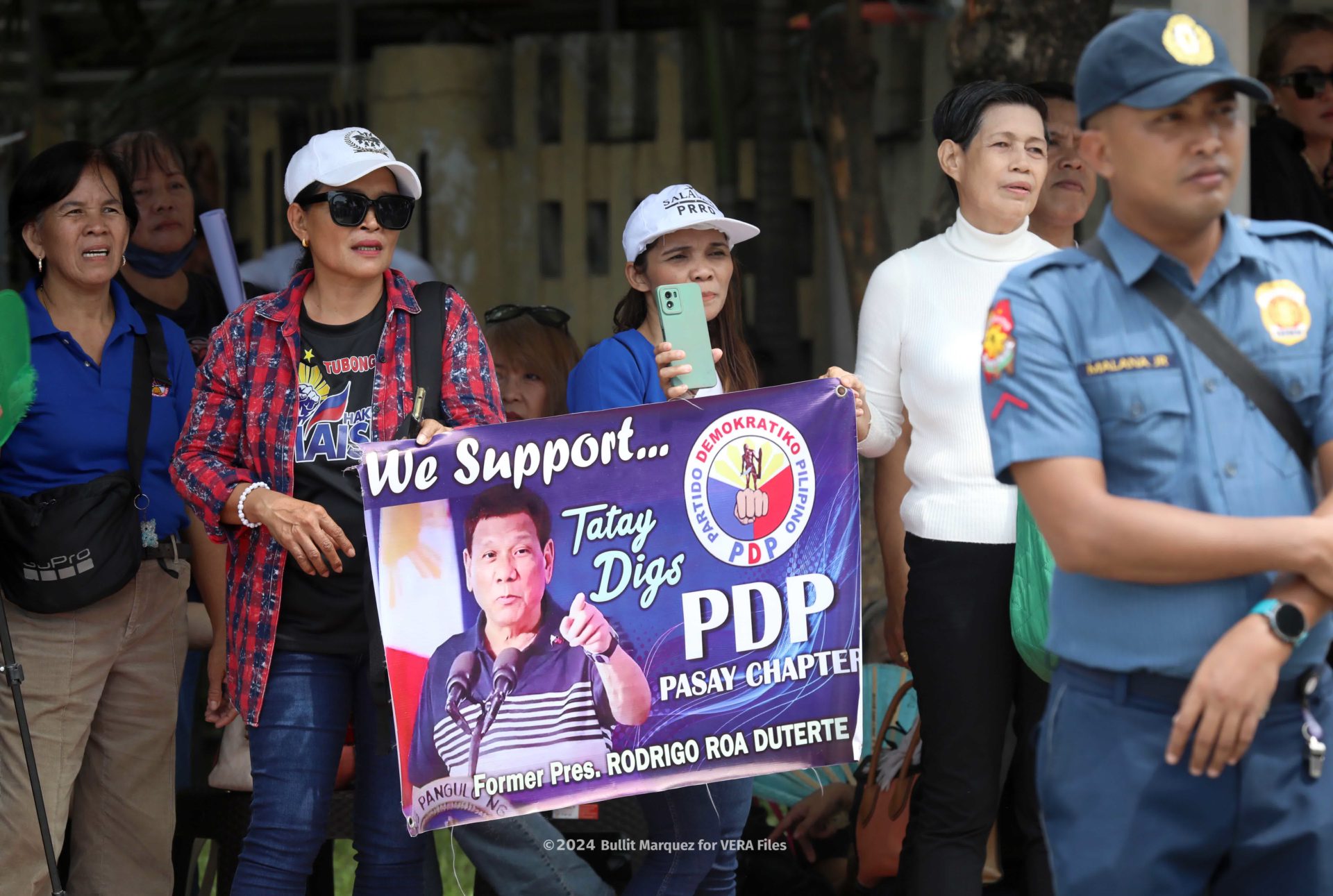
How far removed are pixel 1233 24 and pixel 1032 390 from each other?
2.59 m

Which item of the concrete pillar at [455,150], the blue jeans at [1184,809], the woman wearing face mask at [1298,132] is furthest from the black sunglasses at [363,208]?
the concrete pillar at [455,150]

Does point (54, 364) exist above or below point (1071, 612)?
above

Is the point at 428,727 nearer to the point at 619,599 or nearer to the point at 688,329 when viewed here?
the point at 619,599

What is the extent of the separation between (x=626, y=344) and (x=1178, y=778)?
6.43 feet

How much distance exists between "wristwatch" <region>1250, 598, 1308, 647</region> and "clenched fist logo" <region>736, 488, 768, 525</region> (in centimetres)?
169

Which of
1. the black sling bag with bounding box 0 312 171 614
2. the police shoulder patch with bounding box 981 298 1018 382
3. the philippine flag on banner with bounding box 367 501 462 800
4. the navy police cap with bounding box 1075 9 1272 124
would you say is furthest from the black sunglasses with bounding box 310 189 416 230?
the navy police cap with bounding box 1075 9 1272 124

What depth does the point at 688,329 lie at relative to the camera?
12.8 feet

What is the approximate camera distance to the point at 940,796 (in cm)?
399

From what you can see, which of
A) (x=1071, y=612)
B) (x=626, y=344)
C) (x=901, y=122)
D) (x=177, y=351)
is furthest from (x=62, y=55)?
(x=1071, y=612)

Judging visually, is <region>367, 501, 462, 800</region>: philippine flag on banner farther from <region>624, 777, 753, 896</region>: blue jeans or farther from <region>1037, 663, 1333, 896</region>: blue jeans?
<region>1037, 663, 1333, 896</region>: blue jeans

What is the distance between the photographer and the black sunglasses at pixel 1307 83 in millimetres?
5074

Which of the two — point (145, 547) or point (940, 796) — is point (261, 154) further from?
point (940, 796)

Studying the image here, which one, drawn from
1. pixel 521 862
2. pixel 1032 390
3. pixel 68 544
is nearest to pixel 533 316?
pixel 68 544

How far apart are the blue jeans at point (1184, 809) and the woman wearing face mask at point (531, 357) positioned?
2.56 meters
